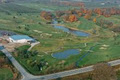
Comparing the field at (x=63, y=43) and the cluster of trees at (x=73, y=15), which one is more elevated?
the cluster of trees at (x=73, y=15)

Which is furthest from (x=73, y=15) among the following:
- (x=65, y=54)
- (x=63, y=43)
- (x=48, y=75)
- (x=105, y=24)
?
(x=48, y=75)

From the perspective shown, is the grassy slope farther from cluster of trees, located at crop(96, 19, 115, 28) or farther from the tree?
cluster of trees, located at crop(96, 19, 115, 28)

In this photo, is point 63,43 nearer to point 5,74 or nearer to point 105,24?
point 5,74

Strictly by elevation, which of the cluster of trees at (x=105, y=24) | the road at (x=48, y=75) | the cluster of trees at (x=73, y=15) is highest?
the cluster of trees at (x=73, y=15)

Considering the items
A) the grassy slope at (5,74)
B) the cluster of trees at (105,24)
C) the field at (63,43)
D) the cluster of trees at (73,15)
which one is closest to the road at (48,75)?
the field at (63,43)

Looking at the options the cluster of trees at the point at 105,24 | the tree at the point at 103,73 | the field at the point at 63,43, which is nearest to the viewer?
the tree at the point at 103,73

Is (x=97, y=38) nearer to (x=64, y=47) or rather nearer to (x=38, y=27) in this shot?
(x=64, y=47)

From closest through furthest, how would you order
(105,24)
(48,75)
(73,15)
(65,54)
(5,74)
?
(48,75)
(5,74)
(65,54)
(105,24)
(73,15)

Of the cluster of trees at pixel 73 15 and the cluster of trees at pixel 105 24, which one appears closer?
the cluster of trees at pixel 105 24

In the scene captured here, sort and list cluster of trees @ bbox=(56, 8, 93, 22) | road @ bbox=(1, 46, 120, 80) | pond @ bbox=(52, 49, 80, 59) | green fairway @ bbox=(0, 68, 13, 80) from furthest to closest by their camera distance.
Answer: cluster of trees @ bbox=(56, 8, 93, 22) → pond @ bbox=(52, 49, 80, 59) → green fairway @ bbox=(0, 68, 13, 80) → road @ bbox=(1, 46, 120, 80)

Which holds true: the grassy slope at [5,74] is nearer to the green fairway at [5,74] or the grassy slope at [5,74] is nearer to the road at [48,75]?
the green fairway at [5,74]

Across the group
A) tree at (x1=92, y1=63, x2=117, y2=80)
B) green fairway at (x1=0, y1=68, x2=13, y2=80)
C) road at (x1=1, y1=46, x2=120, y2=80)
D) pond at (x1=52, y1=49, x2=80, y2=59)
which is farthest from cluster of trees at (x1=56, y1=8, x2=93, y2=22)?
tree at (x1=92, y1=63, x2=117, y2=80)

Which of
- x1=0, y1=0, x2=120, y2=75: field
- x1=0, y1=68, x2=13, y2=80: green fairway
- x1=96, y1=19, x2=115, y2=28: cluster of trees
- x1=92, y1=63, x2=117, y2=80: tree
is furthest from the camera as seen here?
x1=96, y1=19, x2=115, y2=28: cluster of trees
